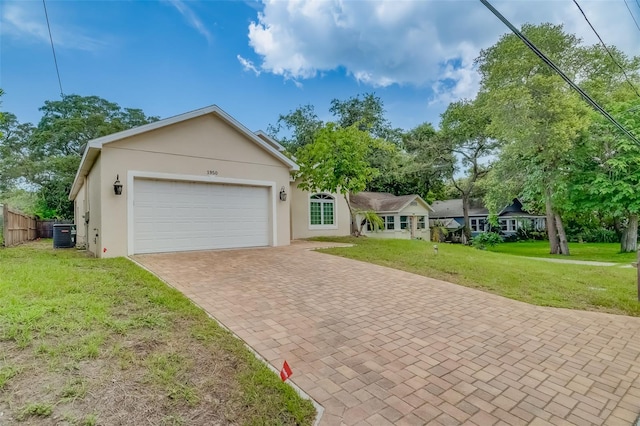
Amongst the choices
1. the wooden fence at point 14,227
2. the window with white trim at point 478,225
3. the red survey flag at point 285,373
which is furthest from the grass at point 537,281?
the window with white trim at point 478,225

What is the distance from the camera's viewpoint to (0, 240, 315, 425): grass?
8.41 ft

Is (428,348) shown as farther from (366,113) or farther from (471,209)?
(471,209)

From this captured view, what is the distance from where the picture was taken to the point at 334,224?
1812 centimetres

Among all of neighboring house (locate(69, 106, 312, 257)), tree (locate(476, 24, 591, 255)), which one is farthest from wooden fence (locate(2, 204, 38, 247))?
tree (locate(476, 24, 591, 255))

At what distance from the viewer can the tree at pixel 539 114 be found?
56.2 ft

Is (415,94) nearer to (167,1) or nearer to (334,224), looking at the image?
(334,224)

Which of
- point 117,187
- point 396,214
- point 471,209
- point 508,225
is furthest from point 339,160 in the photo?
point 508,225

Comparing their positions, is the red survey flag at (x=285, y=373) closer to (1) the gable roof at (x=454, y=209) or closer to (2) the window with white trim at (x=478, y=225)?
(1) the gable roof at (x=454, y=209)

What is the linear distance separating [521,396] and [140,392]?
3.38 meters

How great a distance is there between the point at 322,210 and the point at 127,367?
1479cm

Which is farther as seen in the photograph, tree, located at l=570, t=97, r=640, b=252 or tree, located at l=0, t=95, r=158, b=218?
tree, located at l=0, t=95, r=158, b=218

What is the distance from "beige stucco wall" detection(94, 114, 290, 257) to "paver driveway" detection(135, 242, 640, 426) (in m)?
2.99

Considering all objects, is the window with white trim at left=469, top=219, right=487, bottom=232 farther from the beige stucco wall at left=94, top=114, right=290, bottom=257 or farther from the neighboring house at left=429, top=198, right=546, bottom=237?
the beige stucco wall at left=94, top=114, right=290, bottom=257

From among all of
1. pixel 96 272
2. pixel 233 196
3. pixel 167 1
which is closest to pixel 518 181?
pixel 233 196
